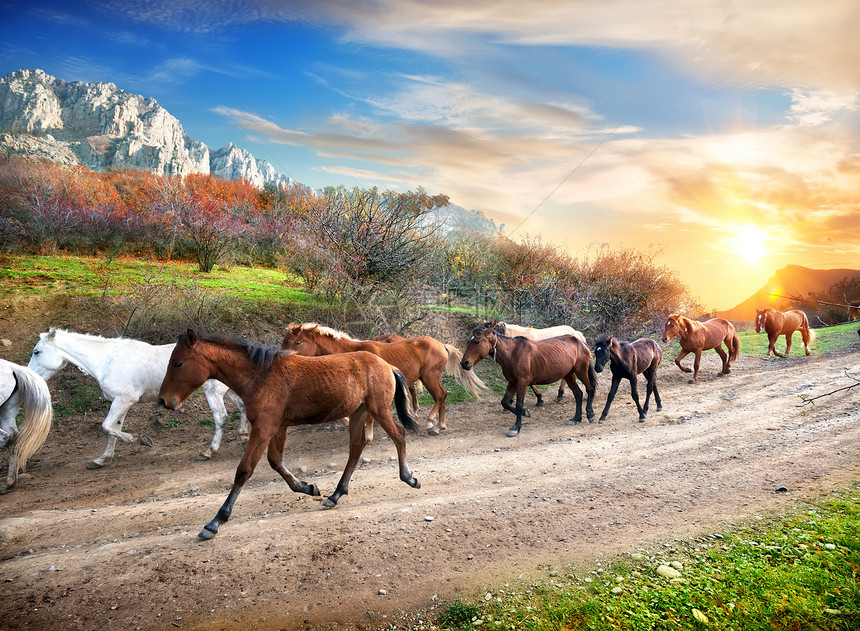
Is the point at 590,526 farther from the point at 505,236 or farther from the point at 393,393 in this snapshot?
the point at 505,236

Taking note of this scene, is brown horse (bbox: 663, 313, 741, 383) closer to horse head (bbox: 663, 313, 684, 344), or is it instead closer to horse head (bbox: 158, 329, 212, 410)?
horse head (bbox: 663, 313, 684, 344)

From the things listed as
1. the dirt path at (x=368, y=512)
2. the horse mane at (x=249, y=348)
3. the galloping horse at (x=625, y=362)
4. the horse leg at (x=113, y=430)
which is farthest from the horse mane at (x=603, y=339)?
the horse leg at (x=113, y=430)

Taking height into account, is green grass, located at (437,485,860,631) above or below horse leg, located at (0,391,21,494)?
above

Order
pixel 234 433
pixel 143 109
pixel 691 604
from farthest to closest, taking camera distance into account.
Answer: pixel 143 109 < pixel 234 433 < pixel 691 604

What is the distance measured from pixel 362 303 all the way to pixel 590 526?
9.87 metres

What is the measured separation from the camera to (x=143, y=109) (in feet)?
209

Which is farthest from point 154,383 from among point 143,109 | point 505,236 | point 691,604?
point 143,109

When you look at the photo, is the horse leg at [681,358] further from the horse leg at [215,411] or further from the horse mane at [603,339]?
the horse leg at [215,411]

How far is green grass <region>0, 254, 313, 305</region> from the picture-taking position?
1195cm

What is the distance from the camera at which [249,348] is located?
539cm

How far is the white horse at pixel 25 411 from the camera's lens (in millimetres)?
6461

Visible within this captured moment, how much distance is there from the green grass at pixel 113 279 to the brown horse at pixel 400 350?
5765mm

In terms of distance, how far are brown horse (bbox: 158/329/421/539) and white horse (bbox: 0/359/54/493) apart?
297cm

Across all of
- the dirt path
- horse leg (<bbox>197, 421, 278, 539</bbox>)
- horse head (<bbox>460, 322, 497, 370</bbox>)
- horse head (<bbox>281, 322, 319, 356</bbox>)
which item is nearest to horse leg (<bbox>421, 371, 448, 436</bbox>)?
the dirt path
